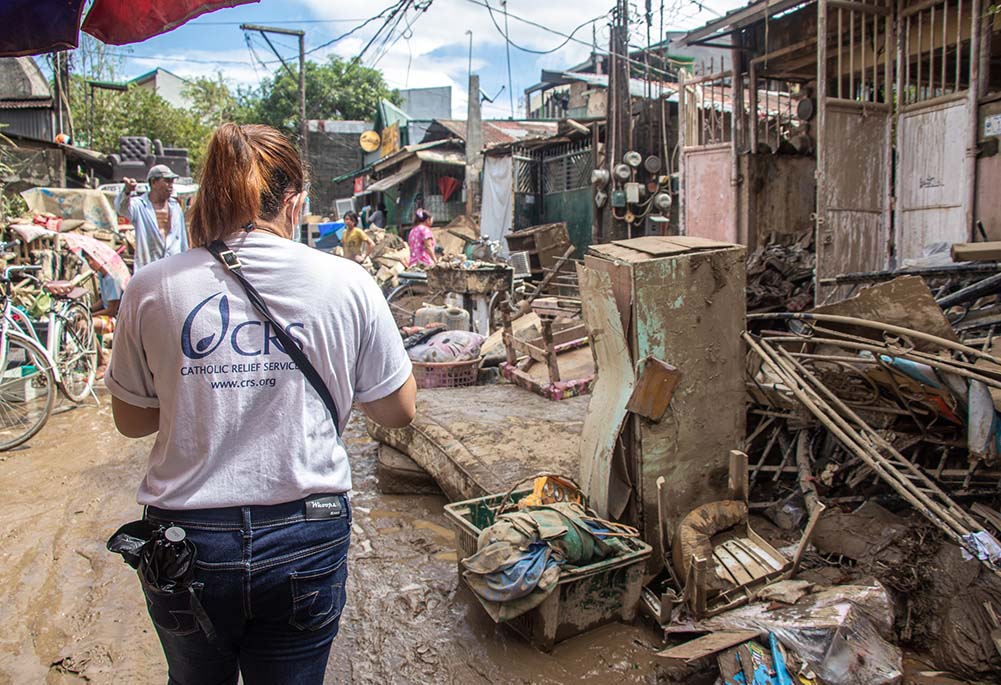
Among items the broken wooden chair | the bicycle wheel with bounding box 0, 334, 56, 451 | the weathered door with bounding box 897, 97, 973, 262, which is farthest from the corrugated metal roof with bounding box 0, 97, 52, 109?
the broken wooden chair

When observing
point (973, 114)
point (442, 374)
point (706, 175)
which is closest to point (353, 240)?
point (706, 175)

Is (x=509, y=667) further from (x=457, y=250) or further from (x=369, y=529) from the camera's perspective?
(x=457, y=250)

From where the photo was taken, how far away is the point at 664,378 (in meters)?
3.22

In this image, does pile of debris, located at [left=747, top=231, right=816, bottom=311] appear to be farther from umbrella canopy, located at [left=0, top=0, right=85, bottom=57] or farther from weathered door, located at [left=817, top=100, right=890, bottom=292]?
umbrella canopy, located at [left=0, top=0, right=85, bottom=57]

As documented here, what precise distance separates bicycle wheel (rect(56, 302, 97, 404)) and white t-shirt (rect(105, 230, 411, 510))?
593cm

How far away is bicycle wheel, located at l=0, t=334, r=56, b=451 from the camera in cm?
576

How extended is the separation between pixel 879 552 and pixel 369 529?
9.20 feet

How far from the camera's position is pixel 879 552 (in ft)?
11.2

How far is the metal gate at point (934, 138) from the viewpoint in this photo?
6.14 meters

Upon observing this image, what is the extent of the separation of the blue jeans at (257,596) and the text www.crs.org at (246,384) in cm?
25

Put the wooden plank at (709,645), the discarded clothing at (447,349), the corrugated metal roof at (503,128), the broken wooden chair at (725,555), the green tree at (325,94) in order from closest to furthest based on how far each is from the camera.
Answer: the wooden plank at (709,645), the broken wooden chair at (725,555), the discarded clothing at (447,349), the corrugated metal roof at (503,128), the green tree at (325,94)

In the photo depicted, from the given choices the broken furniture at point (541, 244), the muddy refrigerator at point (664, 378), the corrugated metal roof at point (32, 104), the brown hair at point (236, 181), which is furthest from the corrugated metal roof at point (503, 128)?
the brown hair at point (236, 181)

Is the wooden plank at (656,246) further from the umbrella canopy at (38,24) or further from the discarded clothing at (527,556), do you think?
the umbrella canopy at (38,24)

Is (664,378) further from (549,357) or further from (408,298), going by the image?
(408,298)
